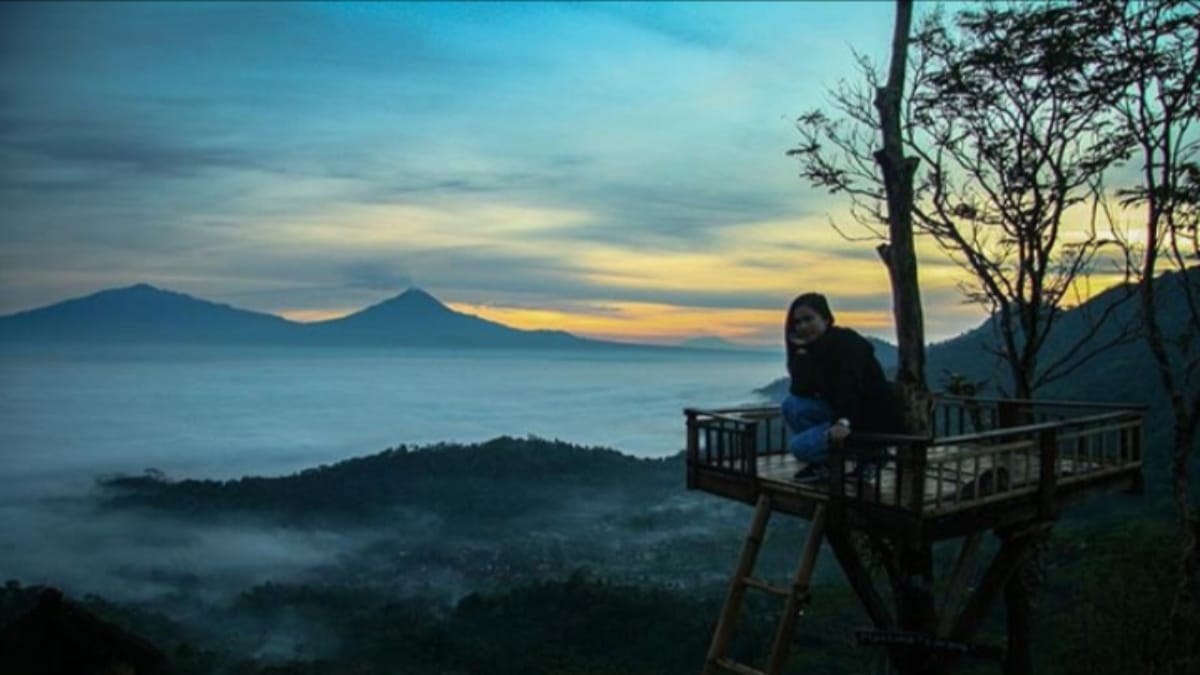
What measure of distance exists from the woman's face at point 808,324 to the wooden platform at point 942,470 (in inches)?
33.6

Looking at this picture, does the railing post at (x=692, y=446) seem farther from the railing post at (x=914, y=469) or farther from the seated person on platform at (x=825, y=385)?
the railing post at (x=914, y=469)

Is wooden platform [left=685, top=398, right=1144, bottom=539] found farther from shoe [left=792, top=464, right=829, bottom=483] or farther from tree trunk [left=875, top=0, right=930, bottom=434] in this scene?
tree trunk [left=875, top=0, right=930, bottom=434]

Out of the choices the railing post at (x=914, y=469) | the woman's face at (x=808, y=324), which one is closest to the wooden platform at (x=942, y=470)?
the railing post at (x=914, y=469)

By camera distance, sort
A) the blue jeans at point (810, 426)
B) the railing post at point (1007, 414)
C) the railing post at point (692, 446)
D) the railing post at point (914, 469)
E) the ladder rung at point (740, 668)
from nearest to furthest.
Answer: the railing post at point (914, 469)
the ladder rung at point (740, 668)
the blue jeans at point (810, 426)
the railing post at point (692, 446)
the railing post at point (1007, 414)

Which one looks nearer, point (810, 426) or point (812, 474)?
point (810, 426)

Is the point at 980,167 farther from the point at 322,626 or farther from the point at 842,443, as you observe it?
the point at 322,626

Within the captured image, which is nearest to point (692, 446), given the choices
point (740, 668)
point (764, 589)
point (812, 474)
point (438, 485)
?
point (812, 474)

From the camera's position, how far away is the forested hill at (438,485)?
91.1 meters

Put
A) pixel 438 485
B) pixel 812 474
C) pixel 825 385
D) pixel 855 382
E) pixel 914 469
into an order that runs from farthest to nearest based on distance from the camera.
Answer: pixel 438 485
pixel 812 474
pixel 825 385
pixel 855 382
pixel 914 469

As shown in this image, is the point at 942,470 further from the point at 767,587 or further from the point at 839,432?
the point at 767,587

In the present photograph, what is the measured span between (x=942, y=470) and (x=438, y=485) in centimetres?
9285

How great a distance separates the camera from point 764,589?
6105 mm

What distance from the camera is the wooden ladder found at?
18.9 feet

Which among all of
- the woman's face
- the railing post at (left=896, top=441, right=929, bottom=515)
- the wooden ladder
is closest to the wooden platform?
the railing post at (left=896, top=441, right=929, bottom=515)
